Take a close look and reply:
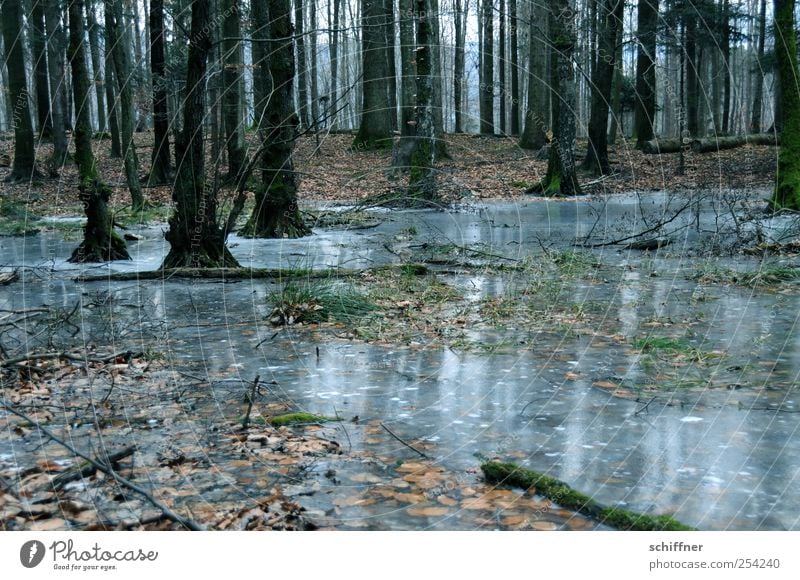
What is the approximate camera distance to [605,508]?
3.54m

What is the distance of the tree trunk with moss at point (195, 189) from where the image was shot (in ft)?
32.9

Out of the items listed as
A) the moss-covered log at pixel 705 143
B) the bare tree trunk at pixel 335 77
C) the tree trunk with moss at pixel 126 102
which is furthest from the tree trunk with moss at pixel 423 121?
the moss-covered log at pixel 705 143

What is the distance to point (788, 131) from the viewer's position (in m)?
14.4

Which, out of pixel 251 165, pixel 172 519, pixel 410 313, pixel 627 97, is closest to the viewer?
pixel 172 519

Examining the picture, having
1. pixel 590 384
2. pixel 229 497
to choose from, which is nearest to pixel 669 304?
pixel 590 384

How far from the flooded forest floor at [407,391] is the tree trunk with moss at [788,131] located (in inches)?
107

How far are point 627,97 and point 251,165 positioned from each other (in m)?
27.6

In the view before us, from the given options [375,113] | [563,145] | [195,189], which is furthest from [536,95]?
[195,189]

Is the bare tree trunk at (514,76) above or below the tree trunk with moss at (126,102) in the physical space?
Result: above

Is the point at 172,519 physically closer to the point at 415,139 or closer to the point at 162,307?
the point at 162,307

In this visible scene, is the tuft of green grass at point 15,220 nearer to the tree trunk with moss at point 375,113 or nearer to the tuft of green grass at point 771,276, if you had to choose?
the tuft of green grass at point 771,276

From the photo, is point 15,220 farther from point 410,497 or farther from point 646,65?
point 646,65

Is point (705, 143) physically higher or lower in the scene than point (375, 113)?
lower

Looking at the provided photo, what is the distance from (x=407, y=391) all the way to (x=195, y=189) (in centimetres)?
573
